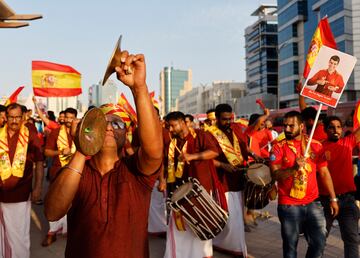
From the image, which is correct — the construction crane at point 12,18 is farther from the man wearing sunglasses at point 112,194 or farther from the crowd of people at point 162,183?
the man wearing sunglasses at point 112,194

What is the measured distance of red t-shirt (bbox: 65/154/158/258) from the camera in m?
2.09

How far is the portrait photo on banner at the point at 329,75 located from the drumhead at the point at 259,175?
1.09 meters

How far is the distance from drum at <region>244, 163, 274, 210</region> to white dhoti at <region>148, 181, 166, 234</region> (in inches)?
74.9

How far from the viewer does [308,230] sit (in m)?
3.81

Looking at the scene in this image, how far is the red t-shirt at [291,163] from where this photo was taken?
148 inches

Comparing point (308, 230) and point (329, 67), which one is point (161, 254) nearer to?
point (308, 230)

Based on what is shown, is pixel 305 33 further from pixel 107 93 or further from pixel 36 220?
pixel 36 220

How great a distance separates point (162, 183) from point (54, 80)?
159 inches

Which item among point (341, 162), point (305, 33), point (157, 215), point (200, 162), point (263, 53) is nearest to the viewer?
point (341, 162)

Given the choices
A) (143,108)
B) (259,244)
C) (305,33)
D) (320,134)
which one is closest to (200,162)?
(259,244)

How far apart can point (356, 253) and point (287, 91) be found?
61.9m

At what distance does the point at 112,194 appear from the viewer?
213 centimetres

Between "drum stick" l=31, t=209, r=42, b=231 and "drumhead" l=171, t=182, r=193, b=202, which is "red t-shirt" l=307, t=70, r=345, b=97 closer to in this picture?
"drumhead" l=171, t=182, r=193, b=202

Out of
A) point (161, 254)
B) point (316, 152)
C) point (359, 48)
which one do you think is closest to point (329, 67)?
point (316, 152)
